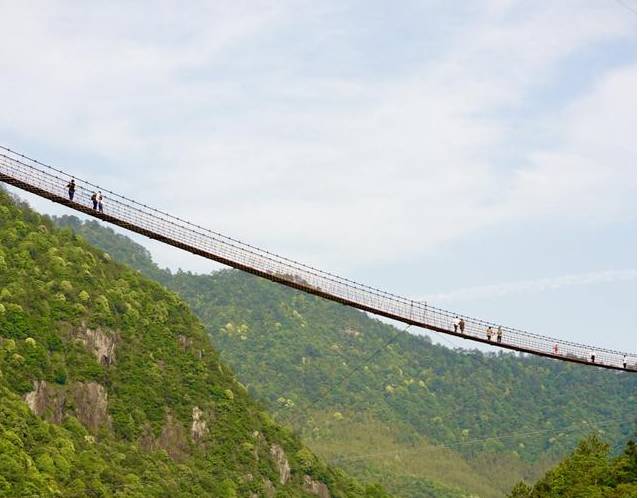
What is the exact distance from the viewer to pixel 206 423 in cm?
19488

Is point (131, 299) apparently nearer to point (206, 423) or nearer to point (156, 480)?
point (206, 423)

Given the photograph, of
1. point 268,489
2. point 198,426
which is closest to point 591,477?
point 268,489

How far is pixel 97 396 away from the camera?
575 feet

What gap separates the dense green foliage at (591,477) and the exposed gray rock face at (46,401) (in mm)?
63793

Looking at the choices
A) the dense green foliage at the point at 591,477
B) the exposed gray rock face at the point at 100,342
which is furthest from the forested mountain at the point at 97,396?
the dense green foliage at the point at 591,477

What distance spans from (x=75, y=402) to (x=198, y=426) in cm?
2844

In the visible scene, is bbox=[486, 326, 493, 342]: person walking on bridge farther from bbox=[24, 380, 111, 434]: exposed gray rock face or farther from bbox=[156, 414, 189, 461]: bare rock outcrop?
bbox=[156, 414, 189, 461]: bare rock outcrop

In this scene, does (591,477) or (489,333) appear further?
(591,477)

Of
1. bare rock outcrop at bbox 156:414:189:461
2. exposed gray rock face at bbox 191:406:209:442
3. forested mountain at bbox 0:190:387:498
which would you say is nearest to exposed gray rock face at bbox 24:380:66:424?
forested mountain at bbox 0:190:387:498

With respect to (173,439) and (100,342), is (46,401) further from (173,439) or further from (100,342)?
(173,439)

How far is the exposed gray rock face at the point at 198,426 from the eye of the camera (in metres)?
190

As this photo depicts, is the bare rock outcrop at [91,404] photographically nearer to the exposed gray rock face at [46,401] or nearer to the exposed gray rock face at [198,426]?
the exposed gray rock face at [46,401]

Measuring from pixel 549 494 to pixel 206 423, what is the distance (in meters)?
79.7

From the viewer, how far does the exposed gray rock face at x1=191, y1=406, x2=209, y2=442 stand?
19025cm
